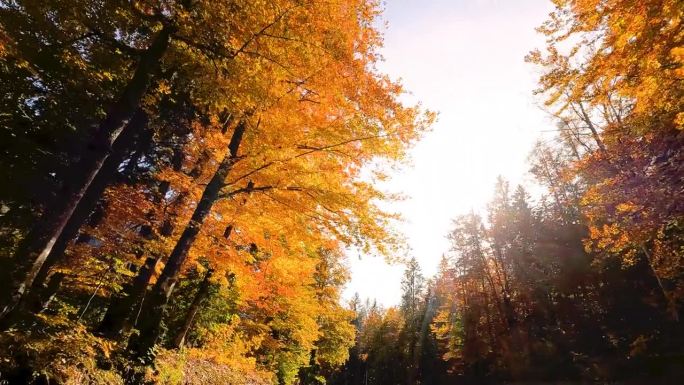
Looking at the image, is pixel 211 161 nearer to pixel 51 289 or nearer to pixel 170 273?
pixel 170 273

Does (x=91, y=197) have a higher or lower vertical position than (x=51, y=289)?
higher

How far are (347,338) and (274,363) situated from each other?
7861 millimetres

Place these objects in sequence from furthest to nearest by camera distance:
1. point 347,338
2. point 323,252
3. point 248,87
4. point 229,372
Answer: point 347,338 → point 323,252 → point 229,372 → point 248,87

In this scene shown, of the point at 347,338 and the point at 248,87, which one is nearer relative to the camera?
the point at 248,87

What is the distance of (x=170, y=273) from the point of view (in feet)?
29.2

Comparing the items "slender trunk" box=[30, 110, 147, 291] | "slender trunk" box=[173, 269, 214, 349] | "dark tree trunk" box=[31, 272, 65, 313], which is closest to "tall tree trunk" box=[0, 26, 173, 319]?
"slender trunk" box=[30, 110, 147, 291]

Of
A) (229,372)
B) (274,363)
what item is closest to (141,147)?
(229,372)

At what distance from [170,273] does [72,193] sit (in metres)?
3.88

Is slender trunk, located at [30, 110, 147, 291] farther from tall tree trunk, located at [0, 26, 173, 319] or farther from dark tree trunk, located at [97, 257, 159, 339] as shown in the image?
dark tree trunk, located at [97, 257, 159, 339]

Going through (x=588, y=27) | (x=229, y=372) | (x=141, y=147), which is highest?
(x=141, y=147)

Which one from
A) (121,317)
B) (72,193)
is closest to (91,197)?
(72,193)

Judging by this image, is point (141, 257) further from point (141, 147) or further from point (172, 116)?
point (172, 116)

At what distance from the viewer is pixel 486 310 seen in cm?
3256

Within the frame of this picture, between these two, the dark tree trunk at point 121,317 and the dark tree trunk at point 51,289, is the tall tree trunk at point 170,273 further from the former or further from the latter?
the dark tree trunk at point 51,289
